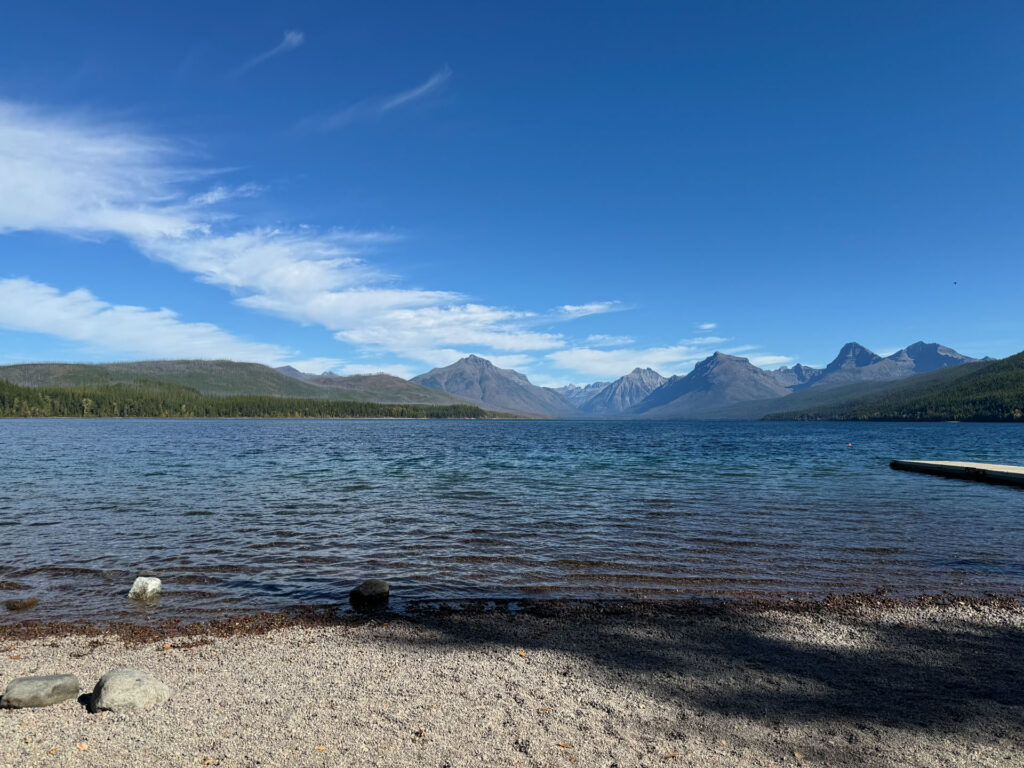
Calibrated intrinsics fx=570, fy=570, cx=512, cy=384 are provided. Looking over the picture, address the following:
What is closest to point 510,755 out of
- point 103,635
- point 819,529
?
point 103,635

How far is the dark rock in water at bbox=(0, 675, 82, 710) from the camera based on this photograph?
9.41m

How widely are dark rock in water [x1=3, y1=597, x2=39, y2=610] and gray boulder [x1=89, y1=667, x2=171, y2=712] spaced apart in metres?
8.91

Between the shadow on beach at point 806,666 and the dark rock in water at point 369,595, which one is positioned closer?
the shadow on beach at point 806,666

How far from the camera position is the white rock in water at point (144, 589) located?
53.4 feet

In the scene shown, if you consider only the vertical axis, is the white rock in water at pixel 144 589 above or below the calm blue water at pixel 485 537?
above

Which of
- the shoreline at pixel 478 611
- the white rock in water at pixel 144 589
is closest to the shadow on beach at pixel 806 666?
the shoreline at pixel 478 611

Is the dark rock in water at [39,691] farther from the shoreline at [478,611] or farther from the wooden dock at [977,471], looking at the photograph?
the wooden dock at [977,471]

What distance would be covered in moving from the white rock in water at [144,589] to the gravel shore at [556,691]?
2448 mm

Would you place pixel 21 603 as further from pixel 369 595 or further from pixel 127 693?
pixel 127 693

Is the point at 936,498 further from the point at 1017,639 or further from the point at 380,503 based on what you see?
the point at 380,503

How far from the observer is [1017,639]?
13266 millimetres

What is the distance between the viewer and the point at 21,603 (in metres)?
16.1

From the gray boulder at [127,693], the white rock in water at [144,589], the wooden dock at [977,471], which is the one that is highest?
the gray boulder at [127,693]

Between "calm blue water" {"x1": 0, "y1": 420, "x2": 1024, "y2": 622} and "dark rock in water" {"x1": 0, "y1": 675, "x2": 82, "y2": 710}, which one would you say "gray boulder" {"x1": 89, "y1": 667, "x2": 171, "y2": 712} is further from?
"calm blue water" {"x1": 0, "y1": 420, "x2": 1024, "y2": 622}
